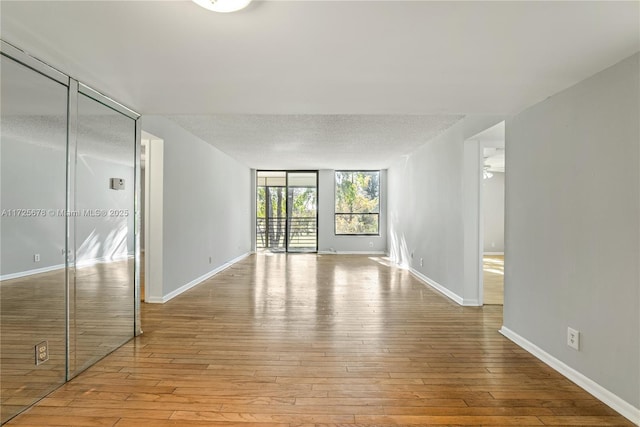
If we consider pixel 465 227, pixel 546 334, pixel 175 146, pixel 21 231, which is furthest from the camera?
pixel 175 146

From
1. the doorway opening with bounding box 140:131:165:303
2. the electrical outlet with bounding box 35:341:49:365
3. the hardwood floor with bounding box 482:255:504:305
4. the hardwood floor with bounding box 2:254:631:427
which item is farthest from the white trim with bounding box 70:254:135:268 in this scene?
the hardwood floor with bounding box 482:255:504:305

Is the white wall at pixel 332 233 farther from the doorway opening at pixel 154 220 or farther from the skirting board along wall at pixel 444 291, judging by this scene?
the doorway opening at pixel 154 220

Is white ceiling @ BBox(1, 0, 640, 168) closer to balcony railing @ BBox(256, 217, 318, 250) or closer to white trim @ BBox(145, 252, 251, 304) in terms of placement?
white trim @ BBox(145, 252, 251, 304)

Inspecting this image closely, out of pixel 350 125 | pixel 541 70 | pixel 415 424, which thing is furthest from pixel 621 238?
pixel 350 125

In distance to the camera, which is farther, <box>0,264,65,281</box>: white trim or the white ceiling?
<box>0,264,65,281</box>: white trim

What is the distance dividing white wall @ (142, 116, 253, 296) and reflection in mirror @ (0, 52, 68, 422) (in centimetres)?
168

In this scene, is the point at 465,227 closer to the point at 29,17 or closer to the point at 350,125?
the point at 350,125

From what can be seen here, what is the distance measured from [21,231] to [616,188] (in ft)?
11.7

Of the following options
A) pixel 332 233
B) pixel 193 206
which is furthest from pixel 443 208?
pixel 332 233

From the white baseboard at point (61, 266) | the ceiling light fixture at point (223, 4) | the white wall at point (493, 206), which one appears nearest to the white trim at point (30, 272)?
the white baseboard at point (61, 266)

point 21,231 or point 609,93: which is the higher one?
point 609,93

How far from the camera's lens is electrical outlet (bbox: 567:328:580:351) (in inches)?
90.2

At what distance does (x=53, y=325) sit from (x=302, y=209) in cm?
764

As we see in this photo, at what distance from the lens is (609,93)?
2082 mm
